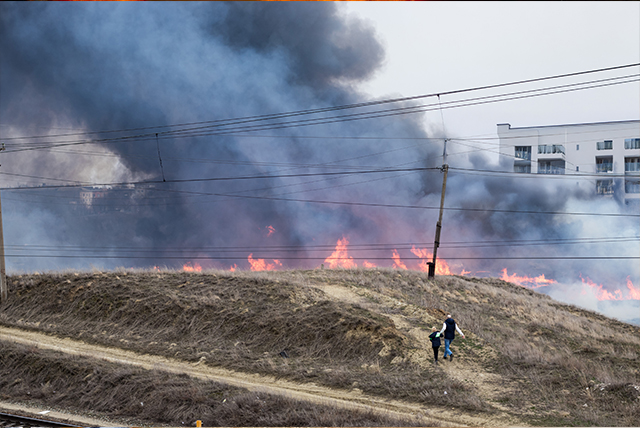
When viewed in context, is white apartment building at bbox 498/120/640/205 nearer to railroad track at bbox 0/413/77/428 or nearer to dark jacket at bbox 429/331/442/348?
dark jacket at bbox 429/331/442/348

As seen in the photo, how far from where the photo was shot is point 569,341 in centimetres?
2602

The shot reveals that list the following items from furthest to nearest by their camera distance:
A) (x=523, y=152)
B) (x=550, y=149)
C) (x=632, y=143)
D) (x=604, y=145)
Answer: (x=523, y=152) → (x=550, y=149) → (x=604, y=145) → (x=632, y=143)

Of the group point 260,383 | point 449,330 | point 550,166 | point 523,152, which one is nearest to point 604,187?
point 550,166

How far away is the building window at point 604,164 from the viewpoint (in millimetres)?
65625

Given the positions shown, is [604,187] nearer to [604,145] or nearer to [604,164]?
[604,164]

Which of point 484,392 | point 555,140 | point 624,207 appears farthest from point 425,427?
point 555,140

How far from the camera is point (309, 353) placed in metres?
22.8

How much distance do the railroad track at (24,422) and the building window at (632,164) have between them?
71.7 meters

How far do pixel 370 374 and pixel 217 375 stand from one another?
276 inches

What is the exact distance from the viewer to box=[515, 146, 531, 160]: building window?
230ft

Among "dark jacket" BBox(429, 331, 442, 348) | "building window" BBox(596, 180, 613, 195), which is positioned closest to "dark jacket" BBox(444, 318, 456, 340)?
"dark jacket" BBox(429, 331, 442, 348)

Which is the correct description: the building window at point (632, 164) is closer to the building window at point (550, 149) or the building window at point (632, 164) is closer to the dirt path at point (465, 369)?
the building window at point (550, 149)

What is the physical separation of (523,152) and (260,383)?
63.3 metres

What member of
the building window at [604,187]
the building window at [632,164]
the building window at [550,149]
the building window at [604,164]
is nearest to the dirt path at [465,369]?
the building window at [604,187]
